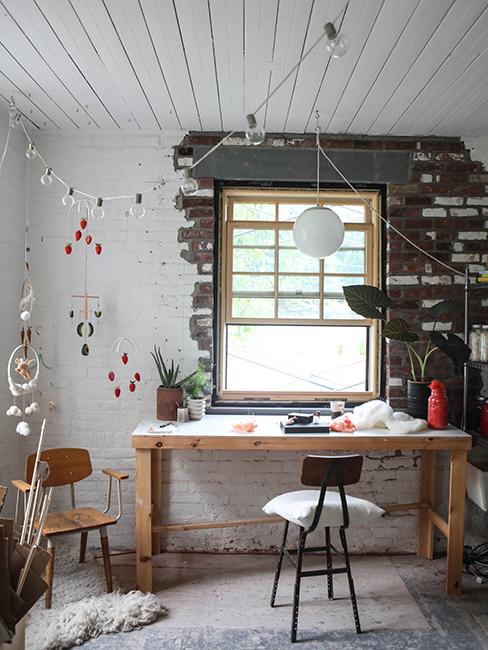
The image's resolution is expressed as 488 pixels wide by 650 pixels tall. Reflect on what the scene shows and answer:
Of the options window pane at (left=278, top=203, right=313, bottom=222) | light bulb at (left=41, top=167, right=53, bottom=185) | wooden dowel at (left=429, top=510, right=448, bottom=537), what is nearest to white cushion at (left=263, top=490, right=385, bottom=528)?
wooden dowel at (left=429, top=510, right=448, bottom=537)

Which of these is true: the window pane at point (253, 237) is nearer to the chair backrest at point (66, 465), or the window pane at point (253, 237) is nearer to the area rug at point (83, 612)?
the chair backrest at point (66, 465)

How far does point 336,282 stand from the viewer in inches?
161

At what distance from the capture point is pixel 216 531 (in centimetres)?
396

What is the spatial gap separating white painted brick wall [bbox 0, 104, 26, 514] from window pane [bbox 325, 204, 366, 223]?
2.18 m

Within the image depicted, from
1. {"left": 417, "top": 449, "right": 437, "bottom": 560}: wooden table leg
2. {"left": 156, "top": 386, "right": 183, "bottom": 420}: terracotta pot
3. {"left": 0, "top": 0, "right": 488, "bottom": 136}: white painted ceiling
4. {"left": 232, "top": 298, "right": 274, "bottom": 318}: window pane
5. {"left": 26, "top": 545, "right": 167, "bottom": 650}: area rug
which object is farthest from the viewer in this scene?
{"left": 232, "top": 298, "right": 274, "bottom": 318}: window pane

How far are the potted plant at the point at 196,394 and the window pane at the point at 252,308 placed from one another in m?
0.52

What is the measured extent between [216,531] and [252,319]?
1497mm

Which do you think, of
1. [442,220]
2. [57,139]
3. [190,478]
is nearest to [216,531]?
[190,478]

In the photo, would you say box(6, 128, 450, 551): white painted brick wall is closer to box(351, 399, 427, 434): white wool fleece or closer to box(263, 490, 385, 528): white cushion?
box(351, 399, 427, 434): white wool fleece

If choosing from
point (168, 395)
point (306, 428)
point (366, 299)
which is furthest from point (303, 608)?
point (366, 299)

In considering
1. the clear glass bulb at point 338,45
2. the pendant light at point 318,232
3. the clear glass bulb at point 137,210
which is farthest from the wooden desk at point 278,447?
the clear glass bulb at point 338,45

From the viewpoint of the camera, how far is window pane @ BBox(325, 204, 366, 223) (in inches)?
163

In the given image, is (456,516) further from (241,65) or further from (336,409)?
(241,65)

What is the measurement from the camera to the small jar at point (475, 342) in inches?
148
